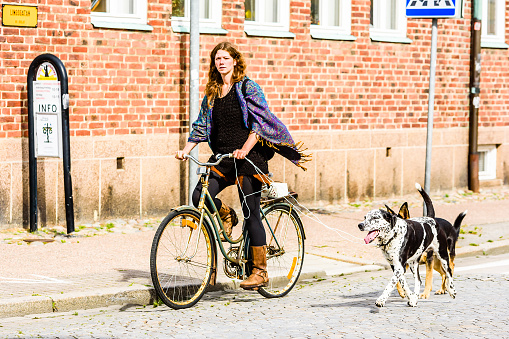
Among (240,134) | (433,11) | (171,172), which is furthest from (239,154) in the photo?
(171,172)

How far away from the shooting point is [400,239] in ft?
22.4

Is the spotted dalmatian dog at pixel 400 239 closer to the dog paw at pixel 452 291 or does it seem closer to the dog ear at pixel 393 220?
the dog ear at pixel 393 220

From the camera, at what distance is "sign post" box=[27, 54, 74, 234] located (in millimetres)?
10492

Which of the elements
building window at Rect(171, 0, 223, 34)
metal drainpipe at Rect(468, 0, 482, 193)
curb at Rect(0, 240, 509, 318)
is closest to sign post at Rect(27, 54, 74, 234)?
building window at Rect(171, 0, 223, 34)

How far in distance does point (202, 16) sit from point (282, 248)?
20.0ft

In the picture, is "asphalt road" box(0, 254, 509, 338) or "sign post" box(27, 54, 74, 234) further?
"sign post" box(27, 54, 74, 234)

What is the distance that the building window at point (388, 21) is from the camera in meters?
15.2

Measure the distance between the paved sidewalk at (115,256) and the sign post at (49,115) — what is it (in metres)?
0.84

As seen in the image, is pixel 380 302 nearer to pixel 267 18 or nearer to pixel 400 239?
pixel 400 239

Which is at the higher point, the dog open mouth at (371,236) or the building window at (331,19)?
the building window at (331,19)

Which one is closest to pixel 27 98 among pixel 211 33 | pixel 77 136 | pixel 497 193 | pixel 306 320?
pixel 77 136

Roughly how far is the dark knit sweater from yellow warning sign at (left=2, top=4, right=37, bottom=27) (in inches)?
184

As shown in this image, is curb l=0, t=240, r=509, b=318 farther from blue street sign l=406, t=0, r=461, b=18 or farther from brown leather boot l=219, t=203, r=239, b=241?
blue street sign l=406, t=0, r=461, b=18

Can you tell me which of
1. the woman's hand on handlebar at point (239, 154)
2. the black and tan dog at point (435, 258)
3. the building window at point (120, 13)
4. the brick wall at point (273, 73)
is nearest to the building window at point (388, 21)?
the brick wall at point (273, 73)
